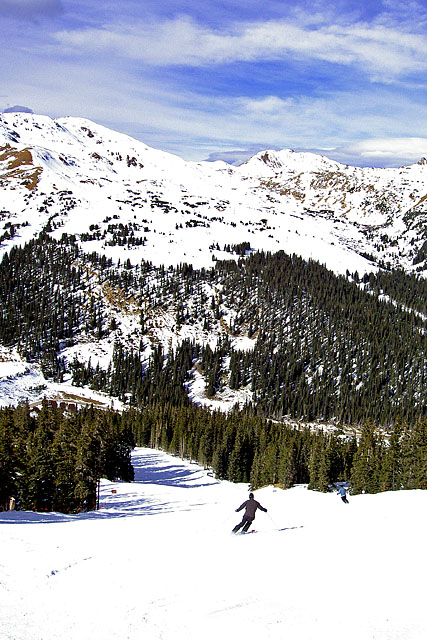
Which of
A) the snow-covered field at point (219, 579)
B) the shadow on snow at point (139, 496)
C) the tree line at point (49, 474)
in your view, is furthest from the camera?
the tree line at point (49, 474)

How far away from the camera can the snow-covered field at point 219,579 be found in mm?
15391

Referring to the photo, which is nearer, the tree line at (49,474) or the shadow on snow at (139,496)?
the shadow on snow at (139,496)

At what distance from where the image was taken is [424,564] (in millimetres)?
20391

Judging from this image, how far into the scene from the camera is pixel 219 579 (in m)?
19.6

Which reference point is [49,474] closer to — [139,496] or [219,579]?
[139,496]

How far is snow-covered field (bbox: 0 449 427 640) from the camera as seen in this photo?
15.4m

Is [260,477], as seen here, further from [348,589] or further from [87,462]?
[348,589]

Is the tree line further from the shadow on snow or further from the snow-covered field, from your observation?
the snow-covered field

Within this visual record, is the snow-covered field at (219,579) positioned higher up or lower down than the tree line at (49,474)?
higher up

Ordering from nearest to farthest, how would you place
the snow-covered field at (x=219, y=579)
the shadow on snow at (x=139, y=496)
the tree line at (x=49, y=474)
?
the snow-covered field at (x=219, y=579) < the shadow on snow at (x=139, y=496) < the tree line at (x=49, y=474)

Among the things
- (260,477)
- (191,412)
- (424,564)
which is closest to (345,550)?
(424,564)

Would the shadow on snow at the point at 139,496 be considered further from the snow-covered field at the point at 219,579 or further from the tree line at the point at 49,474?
the snow-covered field at the point at 219,579

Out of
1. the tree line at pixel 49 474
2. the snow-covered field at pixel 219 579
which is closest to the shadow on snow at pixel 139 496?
the tree line at pixel 49 474

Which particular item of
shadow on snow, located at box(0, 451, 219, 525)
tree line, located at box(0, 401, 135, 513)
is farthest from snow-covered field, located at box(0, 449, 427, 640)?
tree line, located at box(0, 401, 135, 513)
